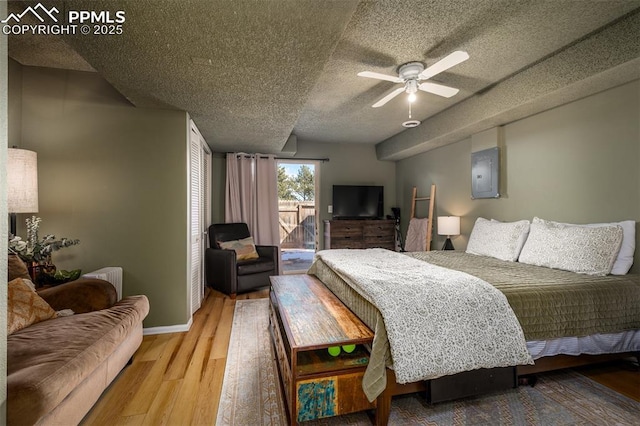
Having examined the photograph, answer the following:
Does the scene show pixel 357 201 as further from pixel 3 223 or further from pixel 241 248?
pixel 3 223

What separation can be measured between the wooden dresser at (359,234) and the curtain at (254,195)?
3.21 feet

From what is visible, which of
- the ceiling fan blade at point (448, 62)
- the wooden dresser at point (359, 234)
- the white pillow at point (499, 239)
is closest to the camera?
the ceiling fan blade at point (448, 62)

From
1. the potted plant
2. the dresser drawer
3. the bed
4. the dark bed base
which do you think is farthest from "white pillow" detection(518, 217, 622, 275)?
the potted plant

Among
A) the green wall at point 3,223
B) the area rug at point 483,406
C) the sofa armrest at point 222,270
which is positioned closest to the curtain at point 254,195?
the sofa armrest at point 222,270

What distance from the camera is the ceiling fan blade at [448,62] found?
1.93 metres

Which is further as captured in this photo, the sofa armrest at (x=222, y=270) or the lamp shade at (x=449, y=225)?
the lamp shade at (x=449, y=225)

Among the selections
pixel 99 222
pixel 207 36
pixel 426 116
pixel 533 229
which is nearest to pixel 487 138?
pixel 426 116

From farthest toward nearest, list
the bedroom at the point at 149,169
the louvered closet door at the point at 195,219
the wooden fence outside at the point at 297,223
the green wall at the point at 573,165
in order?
the wooden fence outside at the point at 297,223 → the louvered closet door at the point at 195,219 → the bedroom at the point at 149,169 → the green wall at the point at 573,165

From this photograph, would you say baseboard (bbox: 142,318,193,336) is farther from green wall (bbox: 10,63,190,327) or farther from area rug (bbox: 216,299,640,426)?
area rug (bbox: 216,299,640,426)

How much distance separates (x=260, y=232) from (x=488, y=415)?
4039mm

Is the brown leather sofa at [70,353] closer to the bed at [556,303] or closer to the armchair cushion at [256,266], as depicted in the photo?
the bed at [556,303]

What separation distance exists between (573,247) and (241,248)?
12.6 feet

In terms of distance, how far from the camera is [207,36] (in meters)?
1.64

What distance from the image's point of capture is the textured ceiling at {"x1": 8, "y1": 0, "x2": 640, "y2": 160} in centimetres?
154
